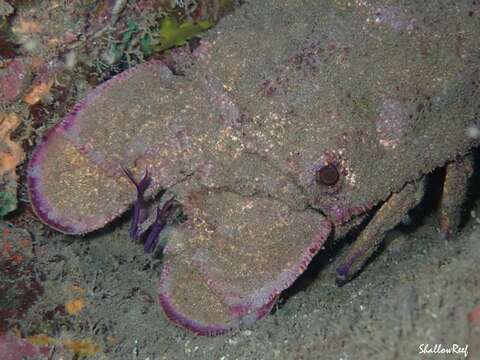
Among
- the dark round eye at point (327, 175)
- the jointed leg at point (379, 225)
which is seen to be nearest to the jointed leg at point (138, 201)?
the dark round eye at point (327, 175)

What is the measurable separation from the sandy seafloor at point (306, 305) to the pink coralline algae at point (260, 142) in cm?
27

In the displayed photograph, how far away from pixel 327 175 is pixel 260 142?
0.47 metres

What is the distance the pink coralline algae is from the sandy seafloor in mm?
273

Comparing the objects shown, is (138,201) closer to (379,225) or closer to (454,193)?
(379,225)

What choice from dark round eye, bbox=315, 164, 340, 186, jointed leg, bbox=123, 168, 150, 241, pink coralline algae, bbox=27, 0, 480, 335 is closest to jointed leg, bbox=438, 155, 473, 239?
pink coralline algae, bbox=27, 0, 480, 335

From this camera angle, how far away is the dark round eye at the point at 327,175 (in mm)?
2932

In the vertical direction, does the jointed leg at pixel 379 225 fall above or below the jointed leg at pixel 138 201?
above

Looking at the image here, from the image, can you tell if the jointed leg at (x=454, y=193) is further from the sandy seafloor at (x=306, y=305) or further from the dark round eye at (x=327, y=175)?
the dark round eye at (x=327, y=175)

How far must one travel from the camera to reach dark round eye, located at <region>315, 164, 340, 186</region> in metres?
2.93

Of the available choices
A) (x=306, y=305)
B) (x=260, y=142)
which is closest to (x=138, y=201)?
(x=260, y=142)

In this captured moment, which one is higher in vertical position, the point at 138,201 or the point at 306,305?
the point at 138,201

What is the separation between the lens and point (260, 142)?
2.93m

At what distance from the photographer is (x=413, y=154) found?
312 cm

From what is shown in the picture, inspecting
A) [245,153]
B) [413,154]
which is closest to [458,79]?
[413,154]
